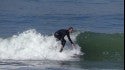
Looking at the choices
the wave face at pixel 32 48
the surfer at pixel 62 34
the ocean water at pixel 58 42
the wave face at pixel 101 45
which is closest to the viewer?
the ocean water at pixel 58 42

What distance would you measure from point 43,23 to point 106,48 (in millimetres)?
10396

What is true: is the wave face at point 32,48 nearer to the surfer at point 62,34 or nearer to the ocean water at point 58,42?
the ocean water at point 58,42

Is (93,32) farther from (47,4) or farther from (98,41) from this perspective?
(47,4)

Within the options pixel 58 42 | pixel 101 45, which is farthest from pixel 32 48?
pixel 101 45

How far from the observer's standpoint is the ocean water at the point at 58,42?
2692cm

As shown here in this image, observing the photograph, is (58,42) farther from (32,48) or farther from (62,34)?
(32,48)

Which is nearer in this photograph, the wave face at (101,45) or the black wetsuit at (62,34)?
the black wetsuit at (62,34)

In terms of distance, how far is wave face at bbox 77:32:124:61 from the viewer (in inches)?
Result: 1141

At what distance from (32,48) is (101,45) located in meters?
3.56

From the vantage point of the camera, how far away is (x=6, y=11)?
47219 mm

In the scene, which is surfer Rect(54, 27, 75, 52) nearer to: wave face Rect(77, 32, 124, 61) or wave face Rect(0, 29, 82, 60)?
wave face Rect(0, 29, 82, 60)

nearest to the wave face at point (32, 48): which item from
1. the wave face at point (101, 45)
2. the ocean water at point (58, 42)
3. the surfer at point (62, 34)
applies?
the ocean water at point (58, 42)

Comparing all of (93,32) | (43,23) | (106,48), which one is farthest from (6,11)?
(106,48)

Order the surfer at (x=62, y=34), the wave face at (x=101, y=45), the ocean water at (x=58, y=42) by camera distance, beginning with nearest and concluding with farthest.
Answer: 1. the ocean water at (x=58, y=42)
2. the surfer at (x=62, y=34)
3. the wave face at (x=101, y=45)
